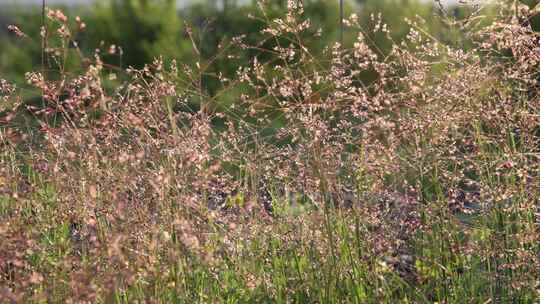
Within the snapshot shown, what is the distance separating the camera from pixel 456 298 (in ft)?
10.1

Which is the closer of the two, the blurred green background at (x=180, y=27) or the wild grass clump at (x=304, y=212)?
the wild grass clump at (x=304, y=212)

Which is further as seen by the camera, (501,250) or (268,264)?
(268,264)

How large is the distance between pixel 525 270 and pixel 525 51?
96cm

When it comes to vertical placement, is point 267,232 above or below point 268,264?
above

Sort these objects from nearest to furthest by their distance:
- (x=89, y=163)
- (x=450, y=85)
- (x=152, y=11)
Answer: (x=89, y=163) → (x=450, y=85) → (x=152, y=11)

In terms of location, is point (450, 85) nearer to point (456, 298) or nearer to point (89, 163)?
point (456, 298)

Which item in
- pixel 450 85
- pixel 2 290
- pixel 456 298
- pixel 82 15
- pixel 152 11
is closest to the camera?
pixel 2 290

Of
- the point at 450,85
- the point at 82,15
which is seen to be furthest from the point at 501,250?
the point at 82,15

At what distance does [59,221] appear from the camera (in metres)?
3.35

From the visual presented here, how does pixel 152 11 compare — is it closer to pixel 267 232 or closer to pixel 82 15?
pixel 82 15

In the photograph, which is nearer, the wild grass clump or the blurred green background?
the wild grass clump

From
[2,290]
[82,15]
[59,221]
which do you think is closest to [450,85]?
[59,221]

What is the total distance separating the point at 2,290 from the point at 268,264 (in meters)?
1.42

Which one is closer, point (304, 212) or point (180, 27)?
point (304, 212)
